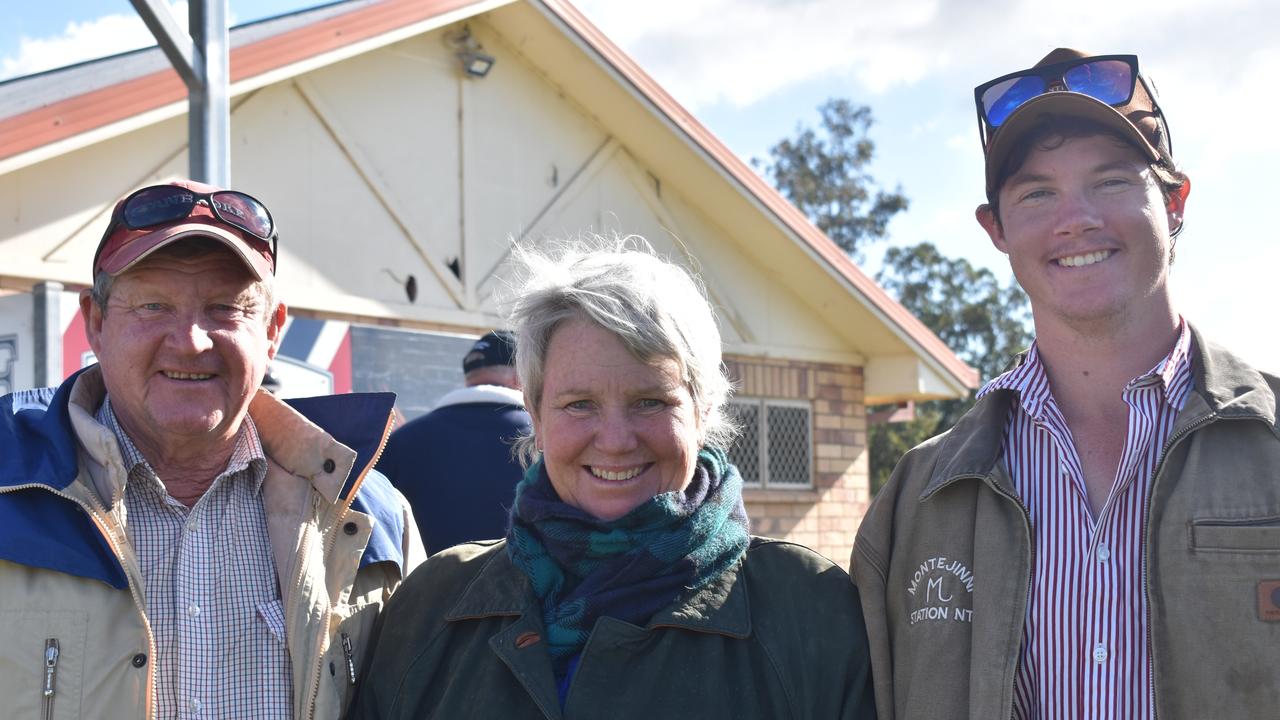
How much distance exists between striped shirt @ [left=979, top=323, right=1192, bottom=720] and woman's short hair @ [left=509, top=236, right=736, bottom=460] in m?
0.74

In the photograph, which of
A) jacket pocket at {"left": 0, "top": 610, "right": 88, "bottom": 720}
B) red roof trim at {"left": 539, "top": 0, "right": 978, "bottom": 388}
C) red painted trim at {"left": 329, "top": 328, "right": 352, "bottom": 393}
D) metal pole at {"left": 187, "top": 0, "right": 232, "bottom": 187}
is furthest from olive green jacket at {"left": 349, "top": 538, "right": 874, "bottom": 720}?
red roof trim at {"left": 539, "top": 0, "right": 978, "bottom": 388}

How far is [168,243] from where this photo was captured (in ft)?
9.20

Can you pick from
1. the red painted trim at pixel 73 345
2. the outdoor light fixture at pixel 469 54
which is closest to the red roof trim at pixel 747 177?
the outdoor light fixture at pixel 469 54

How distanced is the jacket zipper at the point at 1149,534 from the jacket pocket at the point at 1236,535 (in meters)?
0.08

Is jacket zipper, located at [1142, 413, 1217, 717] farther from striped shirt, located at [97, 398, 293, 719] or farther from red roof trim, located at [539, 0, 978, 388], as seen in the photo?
red roof trim, located at [539, 0, 978, 388]

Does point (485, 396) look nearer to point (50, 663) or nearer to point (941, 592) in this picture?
point (50, 663)

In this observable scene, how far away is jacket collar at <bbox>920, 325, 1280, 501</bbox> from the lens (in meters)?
2.40

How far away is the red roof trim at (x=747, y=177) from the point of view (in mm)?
8047

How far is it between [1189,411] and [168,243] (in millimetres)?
2201

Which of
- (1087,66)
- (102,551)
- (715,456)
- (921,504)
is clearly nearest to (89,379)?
(102,551)

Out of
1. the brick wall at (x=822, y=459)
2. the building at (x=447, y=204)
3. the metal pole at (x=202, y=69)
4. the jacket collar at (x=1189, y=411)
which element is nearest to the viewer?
the jacket collar at (x=1189, y=411)

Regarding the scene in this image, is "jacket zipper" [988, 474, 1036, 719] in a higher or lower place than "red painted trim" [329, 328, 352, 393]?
lower

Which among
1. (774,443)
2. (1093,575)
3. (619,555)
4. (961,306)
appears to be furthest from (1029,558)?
(961,306)

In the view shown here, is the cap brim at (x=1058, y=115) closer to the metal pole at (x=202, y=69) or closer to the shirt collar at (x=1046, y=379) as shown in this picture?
the shirt collar at (x=1046, y=379)
